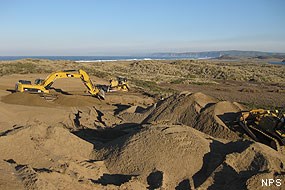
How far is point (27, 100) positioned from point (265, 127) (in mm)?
12125

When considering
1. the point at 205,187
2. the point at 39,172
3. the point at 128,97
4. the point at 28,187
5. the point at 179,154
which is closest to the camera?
the point at 28,187

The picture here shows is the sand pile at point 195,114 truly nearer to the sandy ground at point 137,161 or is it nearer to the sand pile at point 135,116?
the sand pile at point 135,116

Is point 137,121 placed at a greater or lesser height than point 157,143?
lesser

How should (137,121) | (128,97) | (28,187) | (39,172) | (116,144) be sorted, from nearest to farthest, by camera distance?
(28,187), (39,172), (116,144), (137,121), (128,97)

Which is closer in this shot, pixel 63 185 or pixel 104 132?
pixel 63 185

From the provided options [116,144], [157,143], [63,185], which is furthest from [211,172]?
[63,185]

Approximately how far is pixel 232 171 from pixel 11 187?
15.1 ft

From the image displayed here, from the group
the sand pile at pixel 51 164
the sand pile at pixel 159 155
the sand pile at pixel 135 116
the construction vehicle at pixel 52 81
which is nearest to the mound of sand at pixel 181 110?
the sand pile at pixel 135 116

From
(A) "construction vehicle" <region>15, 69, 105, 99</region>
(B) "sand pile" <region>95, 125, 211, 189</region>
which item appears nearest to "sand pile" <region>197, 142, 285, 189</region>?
(B) "sand pile" <region>95, 125, 211, 189</region>

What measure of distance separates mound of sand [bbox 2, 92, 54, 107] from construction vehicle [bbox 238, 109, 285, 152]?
10.3 m

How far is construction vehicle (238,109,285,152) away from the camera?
35.6 ft

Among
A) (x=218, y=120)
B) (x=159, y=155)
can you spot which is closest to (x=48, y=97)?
(x=218, y=120)

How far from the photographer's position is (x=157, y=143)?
8719 mm

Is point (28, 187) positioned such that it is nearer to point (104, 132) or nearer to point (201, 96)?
point (104, 132)
